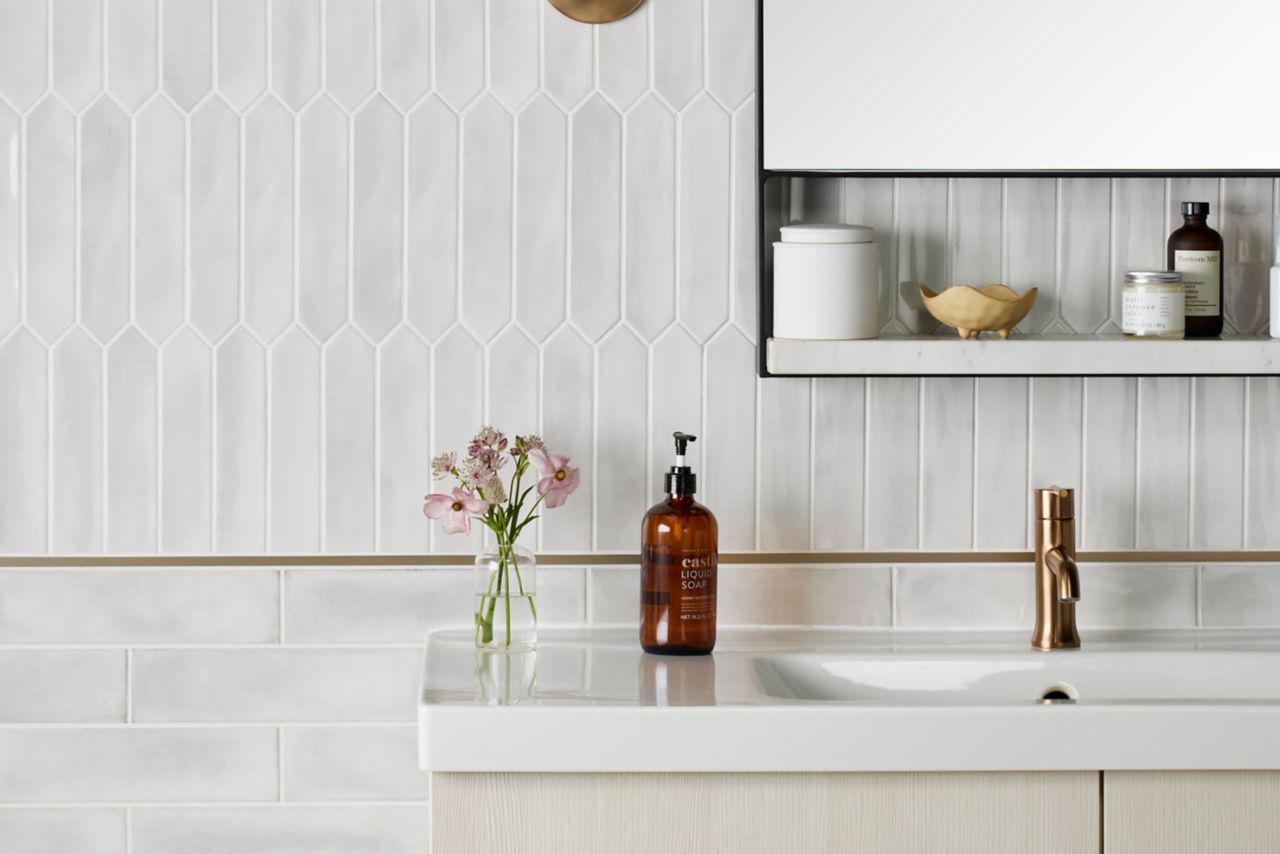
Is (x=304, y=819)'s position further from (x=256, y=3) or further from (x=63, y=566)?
(x=256, y=3)

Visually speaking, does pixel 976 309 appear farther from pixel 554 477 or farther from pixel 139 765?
pixel 139 765

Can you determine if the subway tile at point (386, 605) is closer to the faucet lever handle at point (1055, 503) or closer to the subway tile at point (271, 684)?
the subway tile at point (271, 684)

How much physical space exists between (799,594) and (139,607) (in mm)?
756

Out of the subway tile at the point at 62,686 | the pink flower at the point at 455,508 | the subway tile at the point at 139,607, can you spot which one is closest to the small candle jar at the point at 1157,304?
the pink flower at the point at 455,508

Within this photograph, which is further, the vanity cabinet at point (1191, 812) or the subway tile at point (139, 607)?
the subway tile at point (139, 607)

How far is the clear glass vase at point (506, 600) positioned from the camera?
1405mm

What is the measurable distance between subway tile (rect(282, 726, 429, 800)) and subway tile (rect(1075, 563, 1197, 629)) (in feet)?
2.63

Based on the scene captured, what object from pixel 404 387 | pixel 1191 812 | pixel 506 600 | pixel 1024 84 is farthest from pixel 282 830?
pixel 1024 84

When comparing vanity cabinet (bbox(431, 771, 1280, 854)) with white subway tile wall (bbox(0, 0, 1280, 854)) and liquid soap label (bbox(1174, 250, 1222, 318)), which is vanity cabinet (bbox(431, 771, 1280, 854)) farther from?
liquid soap label (bbox(1174, 250, 1222, 318))

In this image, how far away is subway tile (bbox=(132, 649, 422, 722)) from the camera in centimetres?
154

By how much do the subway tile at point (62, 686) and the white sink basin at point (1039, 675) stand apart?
29.4 inches

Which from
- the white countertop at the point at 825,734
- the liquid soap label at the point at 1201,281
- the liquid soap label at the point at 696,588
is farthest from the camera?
the liquid soap label at the point at 1201,281

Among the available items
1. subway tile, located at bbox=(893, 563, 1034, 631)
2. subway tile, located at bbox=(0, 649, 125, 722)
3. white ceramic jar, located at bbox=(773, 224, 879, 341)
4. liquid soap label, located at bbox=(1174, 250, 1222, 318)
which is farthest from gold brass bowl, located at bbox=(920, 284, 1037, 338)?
subway tile, located at bbox=(0, 649, 125, 722)

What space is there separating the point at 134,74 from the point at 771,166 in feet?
2.36
